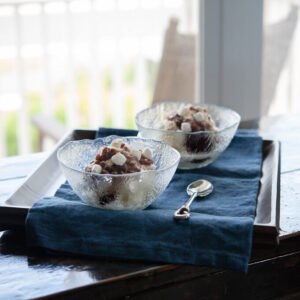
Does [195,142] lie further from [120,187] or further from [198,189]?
[120,187]

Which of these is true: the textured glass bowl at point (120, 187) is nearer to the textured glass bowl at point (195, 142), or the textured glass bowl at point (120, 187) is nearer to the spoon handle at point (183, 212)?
the spoon handle at point (183, 212)

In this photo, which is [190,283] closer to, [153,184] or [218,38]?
[153,184]

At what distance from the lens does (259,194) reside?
105 centimetres

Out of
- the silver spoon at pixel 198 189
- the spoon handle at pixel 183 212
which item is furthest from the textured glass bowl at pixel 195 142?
the spoon handle at pixel 183 212

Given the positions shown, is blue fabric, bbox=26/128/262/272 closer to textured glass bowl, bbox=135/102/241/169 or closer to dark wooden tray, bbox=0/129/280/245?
dark wooden tray, bbox=0/129/280/245

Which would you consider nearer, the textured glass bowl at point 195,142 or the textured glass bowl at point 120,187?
the textured glass bowl at point 120,187

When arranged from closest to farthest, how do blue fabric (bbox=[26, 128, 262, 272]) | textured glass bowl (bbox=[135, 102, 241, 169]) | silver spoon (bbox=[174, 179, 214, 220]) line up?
1. blue fabric (bbox=[26, 128, 262, 272])
2. silver spoon (bbox=[174, 179, 214, 220])
3. textured glass bowl (bbox=[135, 102, 241, 169])

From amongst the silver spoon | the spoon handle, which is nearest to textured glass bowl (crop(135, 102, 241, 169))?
the silver spoon

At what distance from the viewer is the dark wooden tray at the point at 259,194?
0.89 m

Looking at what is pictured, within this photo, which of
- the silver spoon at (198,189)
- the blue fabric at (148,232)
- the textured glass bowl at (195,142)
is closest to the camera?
the blue fabric at (148,232)

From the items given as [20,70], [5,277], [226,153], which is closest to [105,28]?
[20,70]

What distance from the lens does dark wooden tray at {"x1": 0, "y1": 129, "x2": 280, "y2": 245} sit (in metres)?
0.89

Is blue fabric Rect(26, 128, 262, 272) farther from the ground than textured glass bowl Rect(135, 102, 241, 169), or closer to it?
closer to it

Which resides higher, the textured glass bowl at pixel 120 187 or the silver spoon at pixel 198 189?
the textured glass bowl at pixel 120 187
